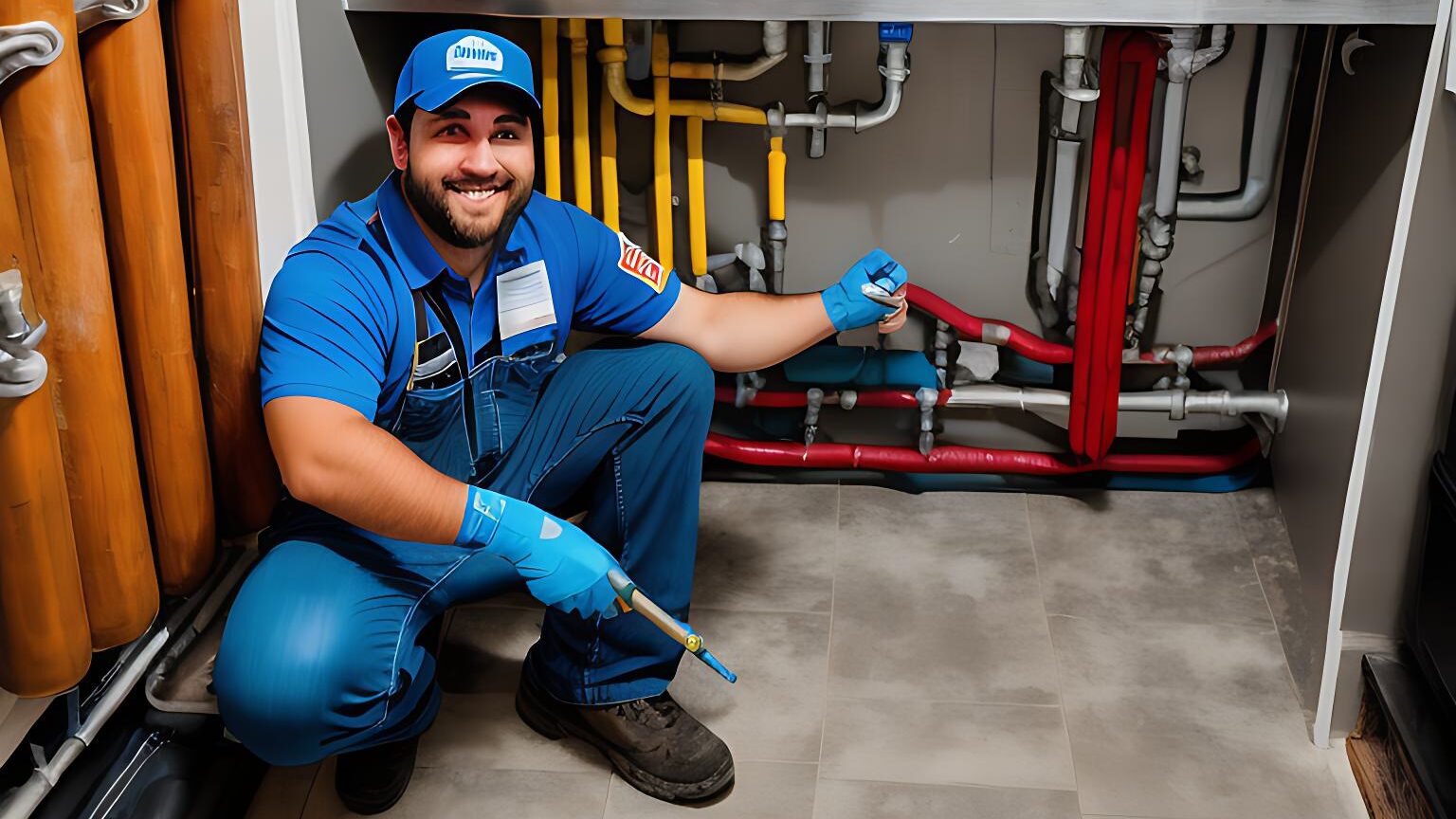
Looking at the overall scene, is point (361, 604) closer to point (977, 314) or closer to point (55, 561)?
point (55, 561)

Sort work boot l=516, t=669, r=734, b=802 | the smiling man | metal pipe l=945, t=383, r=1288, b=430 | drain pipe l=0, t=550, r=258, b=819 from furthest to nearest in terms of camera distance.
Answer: metal pipe l=945, t=383, r=1288, b=430
work boot l=516, t=669, r=734, b=802
the smiling man
drain pipe l=0, t=550, r=258, b=819

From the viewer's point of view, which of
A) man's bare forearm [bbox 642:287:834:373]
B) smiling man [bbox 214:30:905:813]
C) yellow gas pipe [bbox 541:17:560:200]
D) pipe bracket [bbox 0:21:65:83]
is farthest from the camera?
yellow gas pipe [bbox 541:17:560:200]

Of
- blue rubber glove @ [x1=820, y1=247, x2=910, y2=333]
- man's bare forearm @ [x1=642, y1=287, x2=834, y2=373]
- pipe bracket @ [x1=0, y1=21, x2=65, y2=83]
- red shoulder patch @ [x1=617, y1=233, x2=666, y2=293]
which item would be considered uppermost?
pipe bracket @ [x1=0, y1=21, x2=65, y2=83]

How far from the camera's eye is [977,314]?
229 cm

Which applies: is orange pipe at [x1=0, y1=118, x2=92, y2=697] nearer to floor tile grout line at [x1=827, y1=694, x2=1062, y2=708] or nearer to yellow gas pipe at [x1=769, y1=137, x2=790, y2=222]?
floor tile grout line at [x1=827, y1=694, x2=1062, y2=708]

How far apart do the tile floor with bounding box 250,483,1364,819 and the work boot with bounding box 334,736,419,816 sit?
0.02m

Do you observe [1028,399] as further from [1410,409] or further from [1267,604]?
[1410,409]

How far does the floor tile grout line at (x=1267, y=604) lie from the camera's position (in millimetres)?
1851

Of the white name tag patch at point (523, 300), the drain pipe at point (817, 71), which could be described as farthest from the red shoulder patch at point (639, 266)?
the drain pipe at point (817, 71)

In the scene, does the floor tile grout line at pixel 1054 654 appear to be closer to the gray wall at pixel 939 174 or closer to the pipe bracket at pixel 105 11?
the gray wall at pixel 939 174

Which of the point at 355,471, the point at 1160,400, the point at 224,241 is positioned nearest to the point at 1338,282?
the point at 1160,400

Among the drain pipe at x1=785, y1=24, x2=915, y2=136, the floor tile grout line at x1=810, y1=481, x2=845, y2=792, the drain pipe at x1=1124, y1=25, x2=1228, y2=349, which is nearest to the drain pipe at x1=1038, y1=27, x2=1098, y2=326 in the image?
the drain pipe at x1=1124, y1=25, x2=1228, y2=349

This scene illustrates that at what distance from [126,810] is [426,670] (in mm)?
351

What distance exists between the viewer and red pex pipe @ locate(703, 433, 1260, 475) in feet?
7.52
